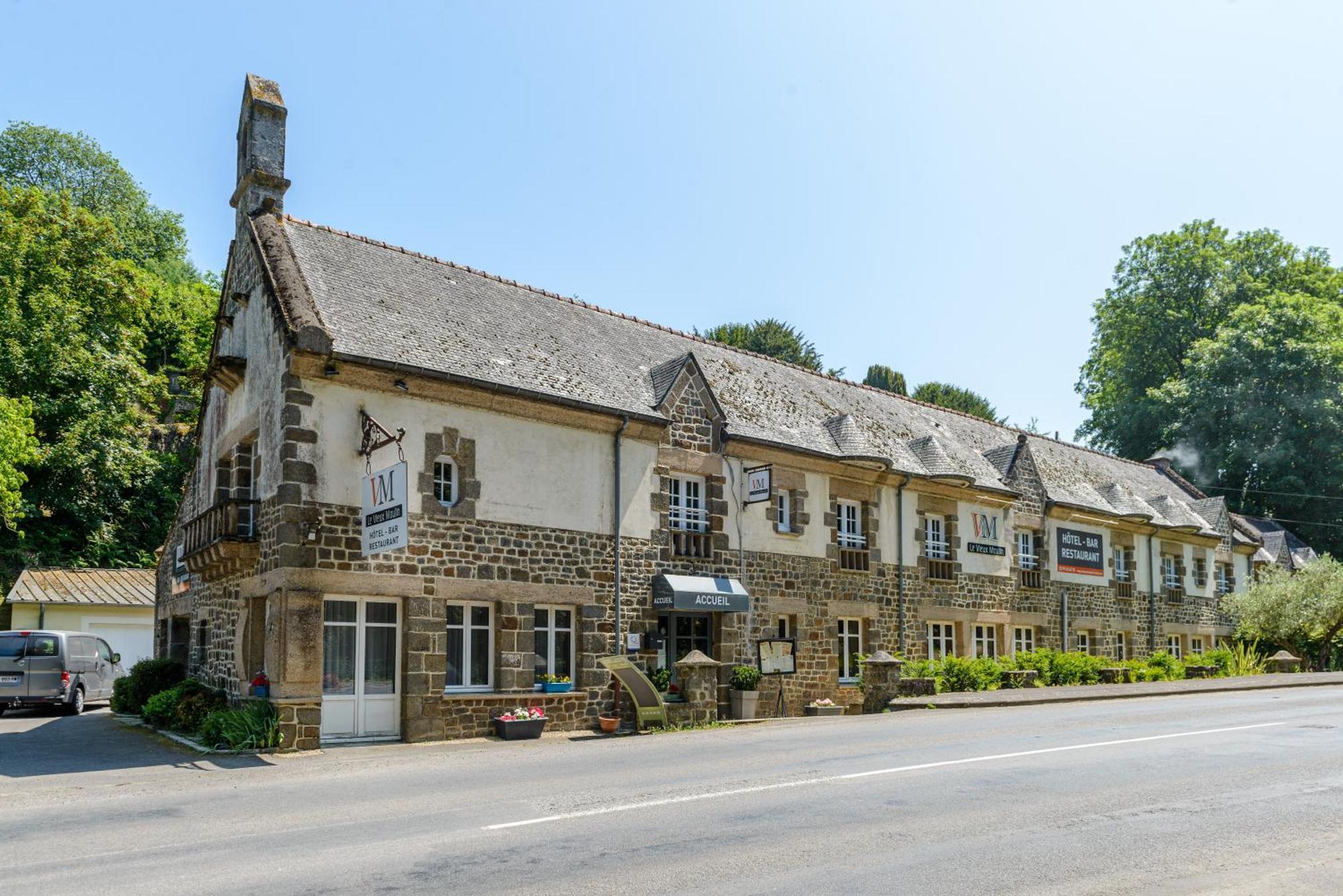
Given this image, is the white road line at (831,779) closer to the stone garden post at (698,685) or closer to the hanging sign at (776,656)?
the stone garden post at (698,685)

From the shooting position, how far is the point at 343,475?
53.8 feet

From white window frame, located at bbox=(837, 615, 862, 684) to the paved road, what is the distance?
917 cm

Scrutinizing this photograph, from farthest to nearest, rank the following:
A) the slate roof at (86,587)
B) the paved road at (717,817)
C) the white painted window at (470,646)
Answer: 1. the slate roof at (86,587)
2. the white painted window at (470,646)
3. the paved road at (717,817)

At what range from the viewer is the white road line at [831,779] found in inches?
352

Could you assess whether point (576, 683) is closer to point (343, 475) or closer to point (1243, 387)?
point (343, 475)

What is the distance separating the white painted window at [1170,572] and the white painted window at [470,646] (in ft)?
82.0

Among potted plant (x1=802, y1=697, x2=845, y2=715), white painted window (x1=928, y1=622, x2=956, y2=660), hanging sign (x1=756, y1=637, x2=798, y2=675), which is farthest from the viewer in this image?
white painted window (x1=928, y1=622, x2=956, y2=660)

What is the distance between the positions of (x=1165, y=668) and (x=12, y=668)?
2706 centimetres

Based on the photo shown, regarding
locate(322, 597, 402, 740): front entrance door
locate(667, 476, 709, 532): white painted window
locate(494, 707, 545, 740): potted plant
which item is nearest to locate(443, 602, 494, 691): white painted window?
locate(494, 707, 545, 740): potted plant

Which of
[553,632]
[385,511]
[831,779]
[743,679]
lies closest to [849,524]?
[743,679]

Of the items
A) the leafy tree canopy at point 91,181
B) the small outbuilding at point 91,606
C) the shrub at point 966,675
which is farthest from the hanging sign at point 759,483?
the leafy tree canopy at point 91,181

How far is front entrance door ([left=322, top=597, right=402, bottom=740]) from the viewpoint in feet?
53.3

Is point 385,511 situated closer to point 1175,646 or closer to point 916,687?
point 916,687

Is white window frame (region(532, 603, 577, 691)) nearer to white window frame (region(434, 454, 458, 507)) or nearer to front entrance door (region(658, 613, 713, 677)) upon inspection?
front entrance door (region(658, 613, 713, 677))
